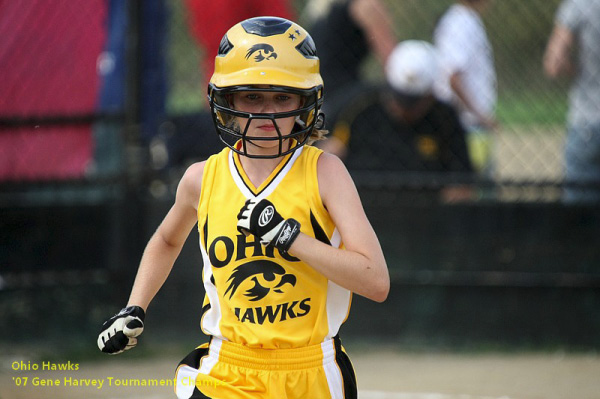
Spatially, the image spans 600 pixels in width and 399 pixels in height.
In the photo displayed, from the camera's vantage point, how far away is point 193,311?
655 cm

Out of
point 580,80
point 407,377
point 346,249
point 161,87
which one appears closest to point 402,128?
point 580,80

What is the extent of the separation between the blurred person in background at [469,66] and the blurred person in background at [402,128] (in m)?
0.10

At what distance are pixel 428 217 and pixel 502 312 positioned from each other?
813mm

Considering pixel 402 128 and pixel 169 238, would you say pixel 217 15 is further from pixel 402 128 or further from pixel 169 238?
pixel 169 238

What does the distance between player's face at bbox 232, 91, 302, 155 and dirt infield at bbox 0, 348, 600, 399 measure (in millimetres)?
2626

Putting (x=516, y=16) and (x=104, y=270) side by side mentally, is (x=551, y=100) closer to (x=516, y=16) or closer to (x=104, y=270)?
(x=516, y=16)

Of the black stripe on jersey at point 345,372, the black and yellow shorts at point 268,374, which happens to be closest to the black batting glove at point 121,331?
the black and yellow shorts at point 268,374

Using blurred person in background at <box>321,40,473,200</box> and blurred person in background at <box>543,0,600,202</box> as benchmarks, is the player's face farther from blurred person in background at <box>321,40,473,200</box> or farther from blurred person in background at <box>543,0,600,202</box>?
blurred person in background at <box>543,0,600,202</box>

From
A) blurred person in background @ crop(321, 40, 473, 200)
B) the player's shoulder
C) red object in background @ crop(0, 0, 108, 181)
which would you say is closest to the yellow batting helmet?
the player's shoulder

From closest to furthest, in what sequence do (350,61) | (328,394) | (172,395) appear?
(328,394)
(172,395)
(350,61)

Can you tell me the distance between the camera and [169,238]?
345 centimetres

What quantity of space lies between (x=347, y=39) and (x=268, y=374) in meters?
4.05

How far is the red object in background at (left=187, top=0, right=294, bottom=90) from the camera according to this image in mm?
6863

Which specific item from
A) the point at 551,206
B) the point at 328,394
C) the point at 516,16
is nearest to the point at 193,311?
the point at 551,206
